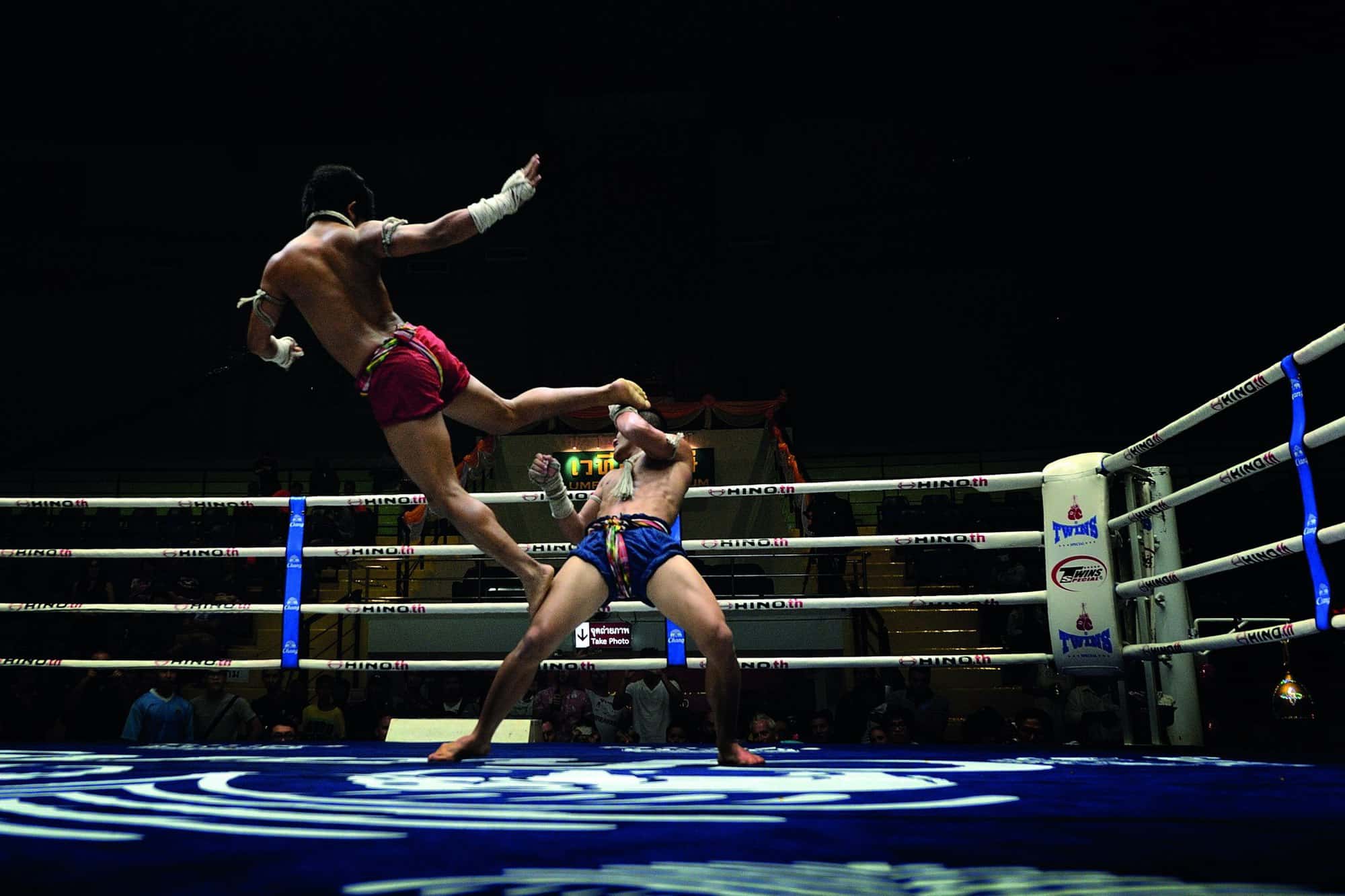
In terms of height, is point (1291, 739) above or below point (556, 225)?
below

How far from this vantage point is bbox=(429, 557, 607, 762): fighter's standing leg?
255cm

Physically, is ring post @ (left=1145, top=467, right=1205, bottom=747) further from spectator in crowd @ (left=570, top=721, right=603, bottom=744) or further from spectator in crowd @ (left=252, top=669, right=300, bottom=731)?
spectator in crowd @ (left=252, top=669, right=300, bottom=731)

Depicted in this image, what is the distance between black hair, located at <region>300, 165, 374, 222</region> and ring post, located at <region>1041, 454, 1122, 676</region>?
102 inches

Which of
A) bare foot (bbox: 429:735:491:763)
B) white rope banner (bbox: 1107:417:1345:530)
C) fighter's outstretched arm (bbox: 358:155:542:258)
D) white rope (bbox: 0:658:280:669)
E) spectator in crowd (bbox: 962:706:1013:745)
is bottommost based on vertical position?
spectator in crowd (bbox: 962:706:1013:745)

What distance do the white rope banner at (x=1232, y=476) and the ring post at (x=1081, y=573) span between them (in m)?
0.10

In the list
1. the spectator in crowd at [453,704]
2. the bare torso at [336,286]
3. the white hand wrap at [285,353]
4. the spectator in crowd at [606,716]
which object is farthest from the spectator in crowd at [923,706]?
the bare torso at [336,286]

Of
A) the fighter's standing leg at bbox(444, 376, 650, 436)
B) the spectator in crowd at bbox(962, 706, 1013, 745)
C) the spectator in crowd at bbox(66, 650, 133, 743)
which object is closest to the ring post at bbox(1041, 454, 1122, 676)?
the fighter's standing leg at bbox(444, 376, 650, 436)

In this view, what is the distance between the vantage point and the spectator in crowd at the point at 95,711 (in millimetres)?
5895

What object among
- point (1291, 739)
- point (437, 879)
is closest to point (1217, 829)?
point (437, 879)

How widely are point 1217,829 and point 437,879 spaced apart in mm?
883

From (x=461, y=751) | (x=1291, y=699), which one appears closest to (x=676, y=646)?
(x=461, y=751)

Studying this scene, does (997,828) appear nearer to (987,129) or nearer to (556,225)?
(987,129)

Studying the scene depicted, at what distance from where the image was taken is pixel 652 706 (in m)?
7.60

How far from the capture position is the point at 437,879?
2.57ft
